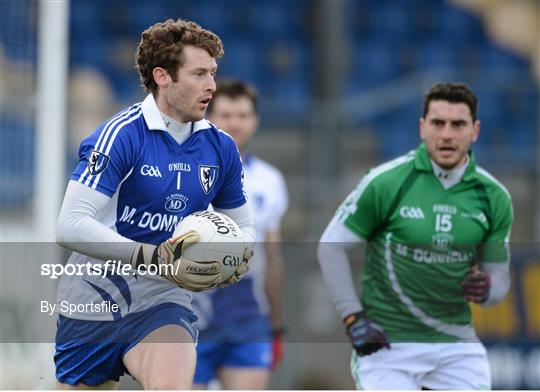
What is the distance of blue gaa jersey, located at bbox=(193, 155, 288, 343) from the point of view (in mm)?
7742

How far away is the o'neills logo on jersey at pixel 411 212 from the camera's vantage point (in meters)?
5.77

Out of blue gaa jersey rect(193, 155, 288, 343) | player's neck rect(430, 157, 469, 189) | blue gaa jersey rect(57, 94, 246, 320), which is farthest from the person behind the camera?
blue gaa jersey rect(193, 155, 288, 343)

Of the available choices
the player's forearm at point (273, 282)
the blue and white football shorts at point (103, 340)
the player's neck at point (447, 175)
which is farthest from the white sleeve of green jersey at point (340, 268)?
the player's forearm at point (273, 282)

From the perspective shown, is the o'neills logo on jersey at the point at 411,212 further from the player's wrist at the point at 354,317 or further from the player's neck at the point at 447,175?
the player's wrist at the point at 354,317

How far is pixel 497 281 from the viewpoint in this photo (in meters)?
5.78

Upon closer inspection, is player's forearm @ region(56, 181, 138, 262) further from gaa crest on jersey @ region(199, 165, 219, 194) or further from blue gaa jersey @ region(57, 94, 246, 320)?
gaa crest on jersey @ region(199, 165, 219, 194)

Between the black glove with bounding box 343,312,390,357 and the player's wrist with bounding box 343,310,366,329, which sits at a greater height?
the player's wrist with bounding box 343,310,366,329

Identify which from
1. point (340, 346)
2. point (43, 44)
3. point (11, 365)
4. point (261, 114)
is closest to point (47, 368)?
point (11, 365)

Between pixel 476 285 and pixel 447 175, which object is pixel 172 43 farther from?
pixel 476 285

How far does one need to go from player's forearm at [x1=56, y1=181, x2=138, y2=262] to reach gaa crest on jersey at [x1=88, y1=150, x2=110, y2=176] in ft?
0.25

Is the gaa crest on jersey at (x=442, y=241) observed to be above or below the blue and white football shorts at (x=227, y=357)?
above

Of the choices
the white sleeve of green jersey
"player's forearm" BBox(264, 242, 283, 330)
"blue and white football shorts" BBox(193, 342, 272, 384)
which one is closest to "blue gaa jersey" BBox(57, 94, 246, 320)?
the white sleeve of green jersey

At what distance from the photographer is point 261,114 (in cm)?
1139

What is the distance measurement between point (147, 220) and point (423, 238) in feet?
5.05
